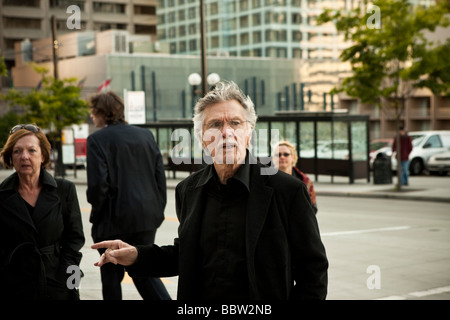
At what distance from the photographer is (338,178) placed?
2750 cm

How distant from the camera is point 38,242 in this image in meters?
4.21

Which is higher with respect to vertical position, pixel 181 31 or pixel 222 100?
pixel 181 31

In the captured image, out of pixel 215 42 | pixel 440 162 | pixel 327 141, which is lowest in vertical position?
pixel 440 162

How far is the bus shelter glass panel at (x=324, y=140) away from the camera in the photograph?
82.9 feet

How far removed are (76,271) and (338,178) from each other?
23.7m

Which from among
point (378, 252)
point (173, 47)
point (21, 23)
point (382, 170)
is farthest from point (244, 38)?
point (378, 252)

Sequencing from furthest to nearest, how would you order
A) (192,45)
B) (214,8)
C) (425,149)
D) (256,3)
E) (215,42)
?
(192,45), (215,42), (214,8), (256,3), (425,149)

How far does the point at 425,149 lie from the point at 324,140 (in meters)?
5.52

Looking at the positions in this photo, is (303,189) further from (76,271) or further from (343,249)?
(343,249)

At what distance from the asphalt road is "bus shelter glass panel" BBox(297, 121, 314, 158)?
8188 mm

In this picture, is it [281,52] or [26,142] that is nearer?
[26,142]
